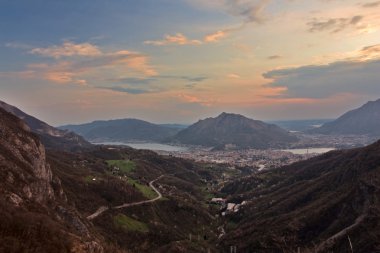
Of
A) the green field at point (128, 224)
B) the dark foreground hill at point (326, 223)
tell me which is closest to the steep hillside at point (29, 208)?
the green field at point (128, 224)

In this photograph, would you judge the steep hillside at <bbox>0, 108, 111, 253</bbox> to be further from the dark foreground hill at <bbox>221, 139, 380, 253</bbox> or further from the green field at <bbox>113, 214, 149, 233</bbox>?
the dark foreground hill at <bbox>221, 139, 380, 253</bbox>

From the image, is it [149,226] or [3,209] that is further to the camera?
[149,226]

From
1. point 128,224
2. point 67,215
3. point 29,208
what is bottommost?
point 128,224

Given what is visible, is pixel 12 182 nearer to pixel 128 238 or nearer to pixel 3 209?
pixel 3 209

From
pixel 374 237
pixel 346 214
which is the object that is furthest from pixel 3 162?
pixel 346 214

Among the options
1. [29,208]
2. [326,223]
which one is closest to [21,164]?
[29,208]

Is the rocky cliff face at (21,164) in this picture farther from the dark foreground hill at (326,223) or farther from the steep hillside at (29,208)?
the dark foreground hill at (326,223)

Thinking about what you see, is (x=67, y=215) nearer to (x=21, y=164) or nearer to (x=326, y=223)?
(x=21, y=164)

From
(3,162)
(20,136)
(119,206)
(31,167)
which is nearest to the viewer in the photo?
(3,162)
